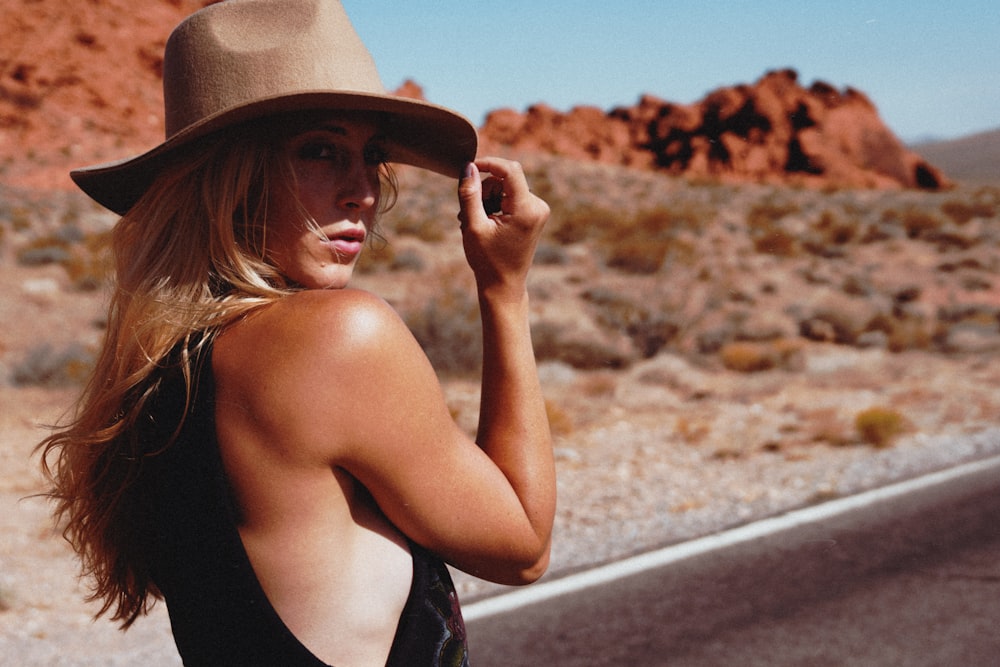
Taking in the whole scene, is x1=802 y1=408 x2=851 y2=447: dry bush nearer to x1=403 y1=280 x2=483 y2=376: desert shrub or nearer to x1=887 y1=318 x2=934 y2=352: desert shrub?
x1=403 y1=280 x2=483 y2=376: desert shrub

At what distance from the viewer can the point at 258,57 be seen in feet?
4.66

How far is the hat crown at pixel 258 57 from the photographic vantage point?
140 cm

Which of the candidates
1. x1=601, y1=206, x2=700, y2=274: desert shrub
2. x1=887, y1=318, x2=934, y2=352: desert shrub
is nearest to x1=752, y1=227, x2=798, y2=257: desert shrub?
x1=601, y1=206, x2=700, y2=274: desert shrub

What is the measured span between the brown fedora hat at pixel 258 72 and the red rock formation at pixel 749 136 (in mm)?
49195

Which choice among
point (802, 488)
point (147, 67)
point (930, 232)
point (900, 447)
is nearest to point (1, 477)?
point (802, 488)

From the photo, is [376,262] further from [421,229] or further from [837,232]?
[837,232]

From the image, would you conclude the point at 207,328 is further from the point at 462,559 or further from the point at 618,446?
the point at 618,446

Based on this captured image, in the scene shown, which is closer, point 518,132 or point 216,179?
point 216,179

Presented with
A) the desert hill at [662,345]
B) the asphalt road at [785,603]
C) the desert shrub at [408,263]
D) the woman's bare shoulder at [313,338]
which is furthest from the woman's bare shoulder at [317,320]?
the desert shrub at [408,263]

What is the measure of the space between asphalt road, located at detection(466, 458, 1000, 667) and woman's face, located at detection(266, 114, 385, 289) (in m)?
2.80

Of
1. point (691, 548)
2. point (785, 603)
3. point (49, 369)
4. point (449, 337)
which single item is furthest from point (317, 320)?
point (49, 369)

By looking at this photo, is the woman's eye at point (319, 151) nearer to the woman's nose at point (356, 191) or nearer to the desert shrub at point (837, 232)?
the woman's nose at point (356, 191)

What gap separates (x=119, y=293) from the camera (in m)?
1.52

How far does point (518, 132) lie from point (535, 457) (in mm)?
66972
